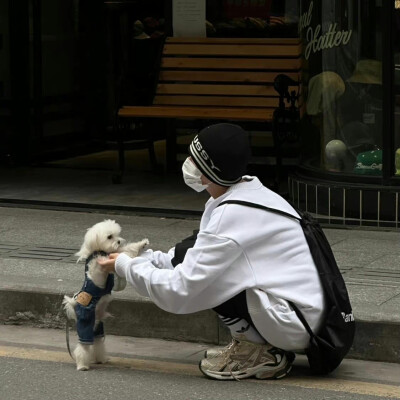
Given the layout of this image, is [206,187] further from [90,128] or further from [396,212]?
[90,128]

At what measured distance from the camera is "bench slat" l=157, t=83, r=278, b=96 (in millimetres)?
10250

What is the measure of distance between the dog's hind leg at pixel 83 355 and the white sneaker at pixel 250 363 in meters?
0.58

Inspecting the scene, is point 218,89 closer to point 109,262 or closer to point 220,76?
point 220,76

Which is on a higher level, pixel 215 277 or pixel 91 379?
pixel 215 277

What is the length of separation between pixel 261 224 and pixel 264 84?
5122 mm

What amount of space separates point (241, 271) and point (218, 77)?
5.47m

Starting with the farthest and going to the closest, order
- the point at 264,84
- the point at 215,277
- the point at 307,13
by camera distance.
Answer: the point at 264,84 < the point at 307,13 < the point at 215,277

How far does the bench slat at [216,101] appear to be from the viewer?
1020cm

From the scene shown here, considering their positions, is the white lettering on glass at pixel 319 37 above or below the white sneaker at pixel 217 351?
above

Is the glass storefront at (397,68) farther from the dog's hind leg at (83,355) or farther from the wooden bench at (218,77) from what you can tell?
the dog's hind leg at (83,355)

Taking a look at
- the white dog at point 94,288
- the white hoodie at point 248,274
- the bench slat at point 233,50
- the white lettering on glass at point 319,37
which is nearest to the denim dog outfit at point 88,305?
the white dog at point 94,288

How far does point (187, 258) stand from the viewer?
17.2 feet

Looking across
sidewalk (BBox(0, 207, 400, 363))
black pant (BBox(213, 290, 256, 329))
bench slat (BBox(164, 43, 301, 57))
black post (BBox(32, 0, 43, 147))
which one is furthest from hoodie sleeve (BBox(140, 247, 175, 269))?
black post (BBox(32, 0, 43, 147))

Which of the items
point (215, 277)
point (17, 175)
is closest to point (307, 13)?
point (17, 175)
